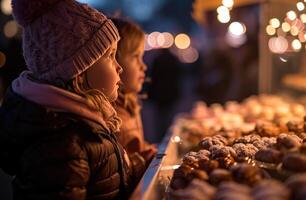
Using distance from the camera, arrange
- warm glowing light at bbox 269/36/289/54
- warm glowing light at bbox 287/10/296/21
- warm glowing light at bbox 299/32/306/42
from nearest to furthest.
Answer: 1. warm glowing light at bbox 299/32/306/42
2. warm glowing light at bbox 287/10/296/21
3. warm glowing light at bbox 269/36/289/54

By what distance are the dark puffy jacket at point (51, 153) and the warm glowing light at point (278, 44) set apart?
10.3 ft

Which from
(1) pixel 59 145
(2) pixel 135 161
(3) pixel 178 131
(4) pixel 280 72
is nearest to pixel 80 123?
(1) pixel 59 145

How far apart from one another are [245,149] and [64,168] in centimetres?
96

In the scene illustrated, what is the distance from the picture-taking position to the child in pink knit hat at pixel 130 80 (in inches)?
135

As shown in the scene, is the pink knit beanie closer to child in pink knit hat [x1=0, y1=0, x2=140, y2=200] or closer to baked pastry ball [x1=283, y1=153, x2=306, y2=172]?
child in pink knit hat [x1=0, y1=0, x2=140, y2=200]

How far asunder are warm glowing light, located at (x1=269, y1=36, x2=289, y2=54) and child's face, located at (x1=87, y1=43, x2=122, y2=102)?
2.87 meters

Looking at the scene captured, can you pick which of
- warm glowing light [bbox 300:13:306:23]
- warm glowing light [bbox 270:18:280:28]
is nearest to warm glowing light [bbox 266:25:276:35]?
warm glowing light [bbox 270:18:280:28]

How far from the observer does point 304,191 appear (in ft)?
5.57

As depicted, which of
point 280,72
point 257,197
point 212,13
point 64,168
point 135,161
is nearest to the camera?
point 257,197

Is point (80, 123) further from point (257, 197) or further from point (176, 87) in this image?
point (176, 87)

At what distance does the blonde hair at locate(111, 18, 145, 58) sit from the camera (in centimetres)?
341

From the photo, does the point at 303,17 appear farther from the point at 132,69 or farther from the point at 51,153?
the point at 51,153

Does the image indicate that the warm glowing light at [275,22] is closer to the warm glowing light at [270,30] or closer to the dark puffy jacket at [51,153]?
the warm glowing light at [270,30]

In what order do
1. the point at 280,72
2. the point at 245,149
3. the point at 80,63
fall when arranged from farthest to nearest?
the point at 280,72
the point at 245,149
the point at 80,63
